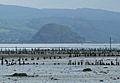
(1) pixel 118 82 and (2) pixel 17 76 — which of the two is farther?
(2) pixel 17 76

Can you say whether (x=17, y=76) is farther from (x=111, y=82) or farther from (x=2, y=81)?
(x=111, y=82)

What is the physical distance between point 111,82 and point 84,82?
3.19 m

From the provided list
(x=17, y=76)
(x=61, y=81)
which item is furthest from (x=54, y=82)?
(x=17, y=76)

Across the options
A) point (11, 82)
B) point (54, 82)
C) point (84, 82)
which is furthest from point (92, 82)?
point (11, 82)

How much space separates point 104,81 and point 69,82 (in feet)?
14.5

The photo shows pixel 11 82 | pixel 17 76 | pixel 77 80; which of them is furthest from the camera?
pixel 17 76

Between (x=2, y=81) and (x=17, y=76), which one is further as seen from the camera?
(x=17, y=76)

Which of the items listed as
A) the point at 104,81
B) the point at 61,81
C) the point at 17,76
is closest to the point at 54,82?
the point at 61,81

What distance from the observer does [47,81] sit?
58531 millimetres

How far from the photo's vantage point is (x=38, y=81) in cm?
5831

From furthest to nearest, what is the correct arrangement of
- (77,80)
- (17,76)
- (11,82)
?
(17,76)
(77,80)
(11,82)

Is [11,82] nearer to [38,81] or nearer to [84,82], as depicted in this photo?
[38,81]

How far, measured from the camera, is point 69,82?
188 feet

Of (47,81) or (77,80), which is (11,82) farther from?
(77,80)
